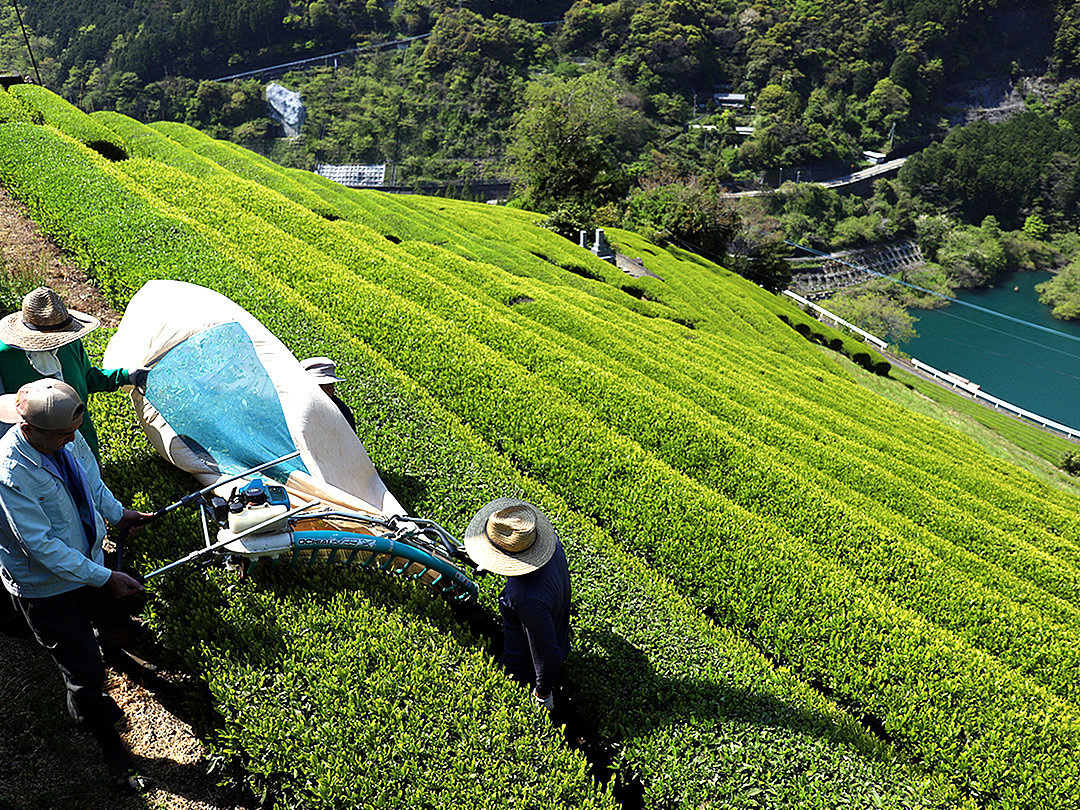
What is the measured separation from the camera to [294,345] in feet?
27.1

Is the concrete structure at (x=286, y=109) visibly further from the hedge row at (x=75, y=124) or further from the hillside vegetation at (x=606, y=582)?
the hillside vegetation at (x=606, y=582)

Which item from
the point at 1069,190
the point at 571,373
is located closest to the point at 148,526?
the point at 571,373

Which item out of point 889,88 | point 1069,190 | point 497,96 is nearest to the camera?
point 1069,190

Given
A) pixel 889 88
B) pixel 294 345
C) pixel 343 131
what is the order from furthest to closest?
pixel 889 88
pixel 343 131
pixel 294 345

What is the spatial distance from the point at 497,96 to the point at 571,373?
86.7m

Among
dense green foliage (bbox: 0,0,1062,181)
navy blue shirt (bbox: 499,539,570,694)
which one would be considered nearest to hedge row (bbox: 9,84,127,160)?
navy blue shirt (bbox: 499,539,570,694)

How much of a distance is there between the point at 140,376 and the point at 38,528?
2.42m

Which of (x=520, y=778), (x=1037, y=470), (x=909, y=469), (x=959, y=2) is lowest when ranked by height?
(x=1037, y=470)

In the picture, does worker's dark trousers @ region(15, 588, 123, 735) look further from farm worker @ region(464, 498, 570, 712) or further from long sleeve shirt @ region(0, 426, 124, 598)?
farm worker @ region(464, 498, 570, 712)

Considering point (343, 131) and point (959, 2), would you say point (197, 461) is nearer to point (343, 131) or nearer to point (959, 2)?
point (343, 131)

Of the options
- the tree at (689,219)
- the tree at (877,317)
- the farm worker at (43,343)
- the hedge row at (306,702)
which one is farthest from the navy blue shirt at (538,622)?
the tree at (877,317)

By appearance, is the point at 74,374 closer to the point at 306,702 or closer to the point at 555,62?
the point at 306,702

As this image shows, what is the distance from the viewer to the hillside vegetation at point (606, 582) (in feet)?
13.8

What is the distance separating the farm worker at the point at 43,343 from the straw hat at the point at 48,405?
1.26m
